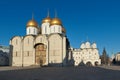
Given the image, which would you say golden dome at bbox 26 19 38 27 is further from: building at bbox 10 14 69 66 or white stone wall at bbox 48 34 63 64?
white stone wall at bbox 48 34 63 64

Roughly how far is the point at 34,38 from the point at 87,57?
36554 mm

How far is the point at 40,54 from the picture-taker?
47.5m

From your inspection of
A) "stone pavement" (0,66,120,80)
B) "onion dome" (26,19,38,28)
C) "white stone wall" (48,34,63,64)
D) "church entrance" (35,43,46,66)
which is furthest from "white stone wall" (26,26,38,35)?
"stone pavement" (0,66,120,80)

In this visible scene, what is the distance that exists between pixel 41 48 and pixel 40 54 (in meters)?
1.40

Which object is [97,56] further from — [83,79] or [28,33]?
[83,79]

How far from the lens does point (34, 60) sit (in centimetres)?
4747

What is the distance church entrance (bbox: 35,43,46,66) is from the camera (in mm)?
47056

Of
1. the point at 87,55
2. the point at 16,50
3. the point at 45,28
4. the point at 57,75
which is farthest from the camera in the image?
the point at 87,55

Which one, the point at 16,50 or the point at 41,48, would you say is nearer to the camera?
the point at 41,48

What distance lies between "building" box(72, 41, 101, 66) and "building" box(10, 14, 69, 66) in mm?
31543

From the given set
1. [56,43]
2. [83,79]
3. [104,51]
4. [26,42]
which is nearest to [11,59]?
[26,42]

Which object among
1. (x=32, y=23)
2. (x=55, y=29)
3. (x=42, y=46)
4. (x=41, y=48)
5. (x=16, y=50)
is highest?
(x=32, y=23)

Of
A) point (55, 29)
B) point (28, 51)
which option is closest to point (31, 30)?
point (28, 51)

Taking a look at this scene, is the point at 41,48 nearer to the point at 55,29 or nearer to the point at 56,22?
the point at 55,29
